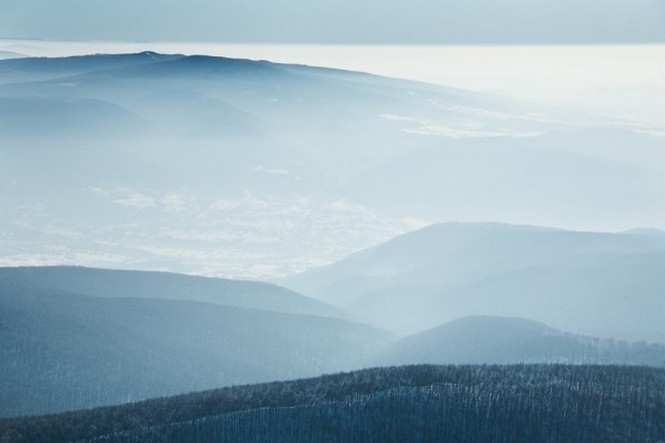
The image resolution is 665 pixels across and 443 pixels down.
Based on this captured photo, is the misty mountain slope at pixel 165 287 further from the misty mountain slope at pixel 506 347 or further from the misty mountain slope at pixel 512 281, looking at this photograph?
→ the misty mountain slope at pixel 506 347

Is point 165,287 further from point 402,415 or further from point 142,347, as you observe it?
point 402,415

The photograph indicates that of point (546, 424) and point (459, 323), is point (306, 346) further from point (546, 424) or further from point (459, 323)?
point (546, 424)

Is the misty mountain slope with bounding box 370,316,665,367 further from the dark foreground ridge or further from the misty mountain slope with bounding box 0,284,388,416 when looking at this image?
the dark foreground ridge

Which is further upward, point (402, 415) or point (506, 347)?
point (402, 415)

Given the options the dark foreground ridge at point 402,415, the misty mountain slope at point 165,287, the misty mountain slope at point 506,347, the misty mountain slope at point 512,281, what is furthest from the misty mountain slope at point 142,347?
the dark foreground ridge at point 402,415

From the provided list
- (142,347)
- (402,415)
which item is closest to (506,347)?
(142,347)
